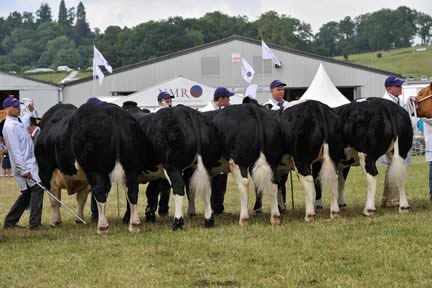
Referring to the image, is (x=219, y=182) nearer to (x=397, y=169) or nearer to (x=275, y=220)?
(x=275, y=220)

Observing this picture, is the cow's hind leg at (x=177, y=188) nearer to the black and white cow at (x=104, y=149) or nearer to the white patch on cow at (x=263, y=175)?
the black and white cow at (x=104, y=149)

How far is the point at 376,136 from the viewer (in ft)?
32.4

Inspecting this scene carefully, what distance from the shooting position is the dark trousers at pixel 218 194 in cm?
1200

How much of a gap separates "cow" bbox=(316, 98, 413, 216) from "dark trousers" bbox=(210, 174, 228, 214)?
279 cm

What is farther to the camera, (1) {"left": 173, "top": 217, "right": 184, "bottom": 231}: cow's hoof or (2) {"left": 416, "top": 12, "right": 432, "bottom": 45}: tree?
(2) {"left": 416, "top": 12, "right": 432, "bottom": 45}: tree

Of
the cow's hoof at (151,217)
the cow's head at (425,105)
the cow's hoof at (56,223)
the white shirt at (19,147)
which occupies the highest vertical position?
the cow's head at (425,105)

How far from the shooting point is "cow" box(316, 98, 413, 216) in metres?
9.90

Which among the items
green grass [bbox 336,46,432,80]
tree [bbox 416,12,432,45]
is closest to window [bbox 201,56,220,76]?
green grass [bbox 336,46,432,80]

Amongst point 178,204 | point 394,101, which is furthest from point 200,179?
point 394,101

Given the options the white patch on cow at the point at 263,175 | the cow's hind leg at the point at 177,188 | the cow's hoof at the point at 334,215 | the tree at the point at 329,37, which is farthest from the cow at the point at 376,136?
the tree at the point at 329,37

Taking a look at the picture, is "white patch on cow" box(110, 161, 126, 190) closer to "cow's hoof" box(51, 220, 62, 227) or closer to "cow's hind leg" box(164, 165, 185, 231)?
"cow's hind leg" box(164, 165, 185, 231)

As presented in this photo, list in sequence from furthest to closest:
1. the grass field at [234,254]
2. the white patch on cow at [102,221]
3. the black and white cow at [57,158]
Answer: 1. the black and white cow at [57,158]
2. the white patch on cow at [102,221]
3. the grass field at [234,254]

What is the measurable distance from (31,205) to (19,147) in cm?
112

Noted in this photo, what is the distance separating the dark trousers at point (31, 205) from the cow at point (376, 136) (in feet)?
16.3
